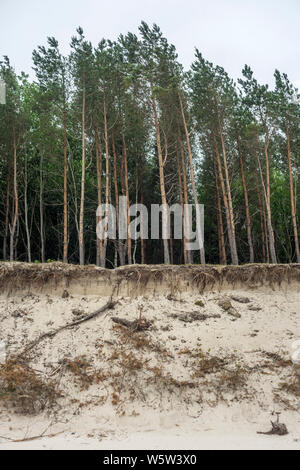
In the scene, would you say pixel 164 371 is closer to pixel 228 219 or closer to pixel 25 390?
pixel 25 390

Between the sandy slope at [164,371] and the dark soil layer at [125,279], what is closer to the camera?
the sandy slope at [164,371]

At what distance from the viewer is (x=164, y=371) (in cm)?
919

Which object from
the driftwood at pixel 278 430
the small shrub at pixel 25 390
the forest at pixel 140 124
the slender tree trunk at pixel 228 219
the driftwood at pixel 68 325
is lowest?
the driftwood at pixel 278 430

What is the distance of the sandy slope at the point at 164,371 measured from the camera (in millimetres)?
7316

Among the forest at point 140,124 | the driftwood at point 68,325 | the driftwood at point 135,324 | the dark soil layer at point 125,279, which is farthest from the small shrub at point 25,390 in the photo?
the forest at point 140,124

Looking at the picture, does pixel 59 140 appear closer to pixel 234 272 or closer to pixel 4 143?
pixel 4 143

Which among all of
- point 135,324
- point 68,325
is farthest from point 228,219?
point 68,325

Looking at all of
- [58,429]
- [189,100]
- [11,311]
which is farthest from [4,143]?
[58,429]

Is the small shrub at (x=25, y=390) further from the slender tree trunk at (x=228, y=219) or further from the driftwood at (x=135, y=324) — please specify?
the slender tree trunk at (x=228, y=219)

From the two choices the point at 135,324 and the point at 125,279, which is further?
the point at 125,279

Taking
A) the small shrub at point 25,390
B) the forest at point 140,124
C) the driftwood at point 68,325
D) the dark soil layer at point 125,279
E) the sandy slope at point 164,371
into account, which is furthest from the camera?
the forest at point 140,124

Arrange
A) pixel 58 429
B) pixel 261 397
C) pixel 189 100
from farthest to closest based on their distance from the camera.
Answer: pixel 189 100 < pixel 261 397 < pixel 58 429
